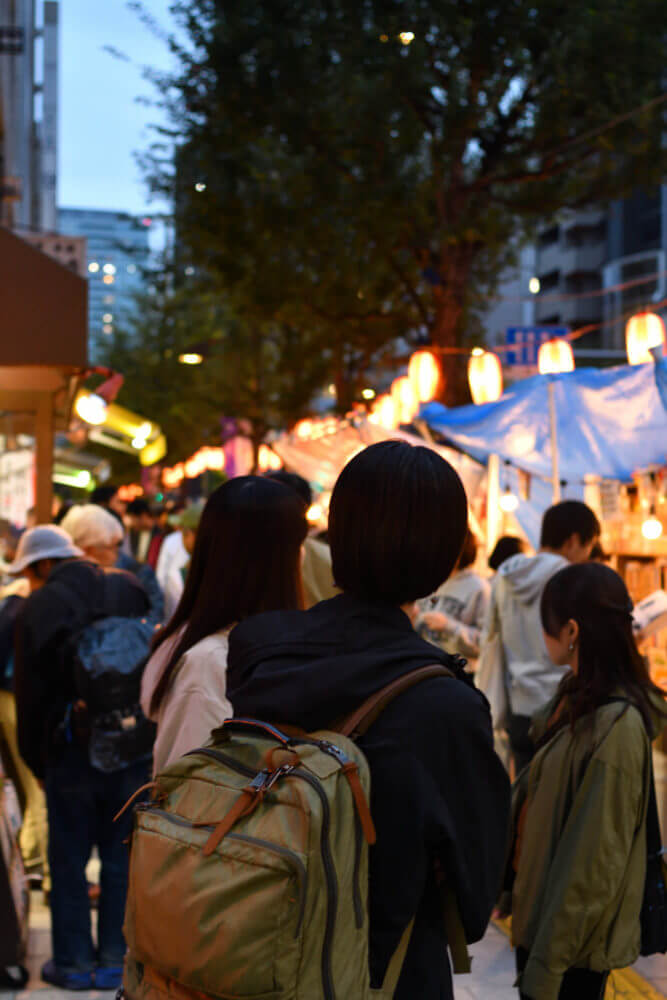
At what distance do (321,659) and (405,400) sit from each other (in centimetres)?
1234

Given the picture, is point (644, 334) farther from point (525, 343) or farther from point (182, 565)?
point (525, 343)

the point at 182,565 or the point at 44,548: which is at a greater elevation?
the point at 44,548

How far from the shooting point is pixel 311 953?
60.7 inches

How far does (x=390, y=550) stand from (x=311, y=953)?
0.62m

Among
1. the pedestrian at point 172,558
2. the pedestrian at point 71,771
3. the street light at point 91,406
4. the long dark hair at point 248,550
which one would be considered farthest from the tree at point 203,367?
the long dark hair at point 248,550

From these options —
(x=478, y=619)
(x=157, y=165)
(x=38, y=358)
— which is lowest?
(x=478, y=619)

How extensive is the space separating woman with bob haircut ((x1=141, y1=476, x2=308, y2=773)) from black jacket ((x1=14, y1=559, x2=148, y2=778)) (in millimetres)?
2091

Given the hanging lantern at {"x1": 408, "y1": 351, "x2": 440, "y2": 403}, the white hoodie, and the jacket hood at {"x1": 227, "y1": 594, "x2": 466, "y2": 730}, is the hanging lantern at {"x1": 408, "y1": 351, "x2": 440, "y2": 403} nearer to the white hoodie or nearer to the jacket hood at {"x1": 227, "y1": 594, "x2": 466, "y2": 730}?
the white hoodie

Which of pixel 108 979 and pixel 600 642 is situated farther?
pixel 108 979

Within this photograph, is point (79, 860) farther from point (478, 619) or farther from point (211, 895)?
point (211, 895)

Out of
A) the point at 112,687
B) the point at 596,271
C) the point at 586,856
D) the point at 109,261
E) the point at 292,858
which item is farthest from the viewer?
the point at 596,271

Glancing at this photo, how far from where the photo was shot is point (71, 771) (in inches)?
190

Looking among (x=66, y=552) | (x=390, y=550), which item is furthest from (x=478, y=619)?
(x=390, y=550)

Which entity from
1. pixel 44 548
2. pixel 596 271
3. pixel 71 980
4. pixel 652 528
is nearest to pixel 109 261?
pixel 652 528
